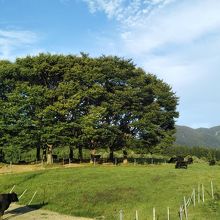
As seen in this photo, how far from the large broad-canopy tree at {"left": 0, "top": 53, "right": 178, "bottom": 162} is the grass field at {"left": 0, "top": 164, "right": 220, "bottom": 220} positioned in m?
16.6

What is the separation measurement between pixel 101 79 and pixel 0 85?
17.4 metres

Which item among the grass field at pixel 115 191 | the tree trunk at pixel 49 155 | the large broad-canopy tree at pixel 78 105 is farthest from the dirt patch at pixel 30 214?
the tree trunk at pixel 49 155

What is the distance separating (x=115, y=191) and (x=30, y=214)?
408 inches

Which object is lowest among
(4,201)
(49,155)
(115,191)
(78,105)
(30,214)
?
(30,214)

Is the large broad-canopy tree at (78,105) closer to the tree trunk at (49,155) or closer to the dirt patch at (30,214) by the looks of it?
the tree trunk at (49,155)

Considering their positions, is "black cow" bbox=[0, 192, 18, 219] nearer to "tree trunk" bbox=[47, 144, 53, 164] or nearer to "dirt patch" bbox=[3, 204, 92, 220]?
"dirt patch" bbox=[3, 204, 92, 220]

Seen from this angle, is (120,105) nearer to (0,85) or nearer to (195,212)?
(0,85)

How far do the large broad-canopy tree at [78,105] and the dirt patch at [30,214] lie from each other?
115 ft

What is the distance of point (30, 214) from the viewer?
33.8 meters

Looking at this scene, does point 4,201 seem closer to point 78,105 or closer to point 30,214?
point 30,214

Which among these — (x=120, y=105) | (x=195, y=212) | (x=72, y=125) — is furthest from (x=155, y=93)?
(x=195, y=212)

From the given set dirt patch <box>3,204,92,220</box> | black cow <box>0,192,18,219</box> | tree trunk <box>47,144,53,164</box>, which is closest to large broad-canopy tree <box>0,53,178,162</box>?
tree trunk <box>47,144,53,164</box>

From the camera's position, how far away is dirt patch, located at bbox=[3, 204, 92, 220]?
3241 cm

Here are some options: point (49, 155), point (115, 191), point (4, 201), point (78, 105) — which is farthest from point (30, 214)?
point (78, 105)
